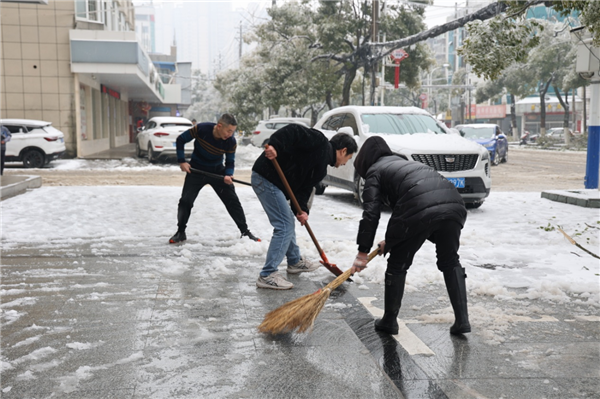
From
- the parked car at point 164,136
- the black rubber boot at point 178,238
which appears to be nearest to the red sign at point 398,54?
the parked car at point 164,136

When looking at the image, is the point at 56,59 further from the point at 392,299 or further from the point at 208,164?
the point at 392,299

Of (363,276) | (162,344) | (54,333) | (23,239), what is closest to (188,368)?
(162,344)

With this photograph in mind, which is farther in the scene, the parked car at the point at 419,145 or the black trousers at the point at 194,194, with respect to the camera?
Result: the parked car at the point at 419,145

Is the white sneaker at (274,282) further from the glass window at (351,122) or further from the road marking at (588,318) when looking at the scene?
the glass window at (351,122)

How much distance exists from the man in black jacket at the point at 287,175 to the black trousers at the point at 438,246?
1.17 m

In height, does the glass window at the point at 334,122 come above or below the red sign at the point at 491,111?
below

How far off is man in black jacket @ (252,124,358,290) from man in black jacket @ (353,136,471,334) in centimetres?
91

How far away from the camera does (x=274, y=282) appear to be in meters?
5.20

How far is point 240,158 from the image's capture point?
22.8 m

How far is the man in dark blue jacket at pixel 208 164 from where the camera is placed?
274 inches

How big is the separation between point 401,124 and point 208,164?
4713 mm

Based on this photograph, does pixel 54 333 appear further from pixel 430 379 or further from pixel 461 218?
pixel 461 218

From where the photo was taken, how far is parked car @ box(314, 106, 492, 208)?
9.49 metres

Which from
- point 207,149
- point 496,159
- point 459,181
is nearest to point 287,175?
point 207,149
